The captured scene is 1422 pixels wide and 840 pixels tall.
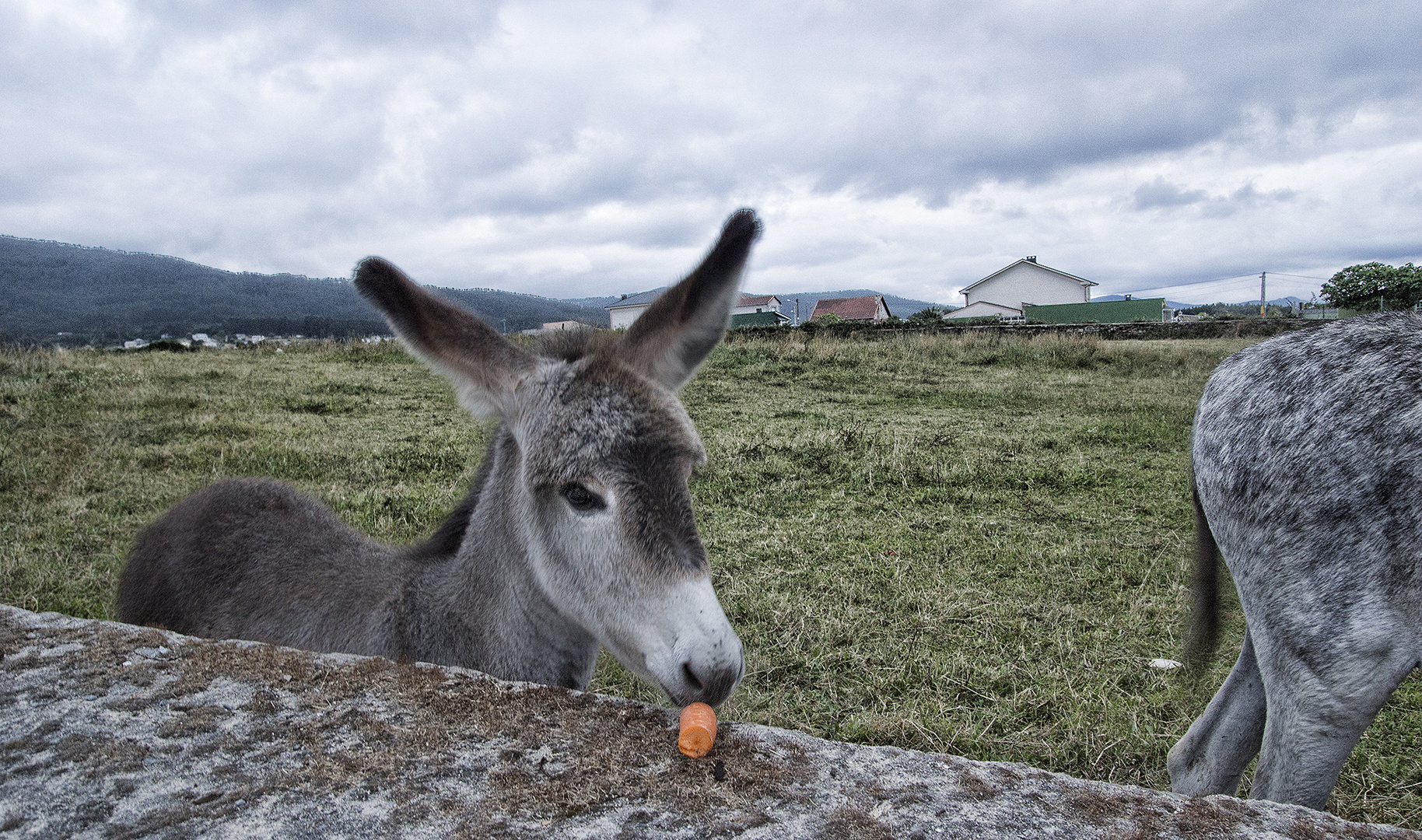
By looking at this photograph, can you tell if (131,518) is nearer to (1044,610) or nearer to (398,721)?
(398,721)

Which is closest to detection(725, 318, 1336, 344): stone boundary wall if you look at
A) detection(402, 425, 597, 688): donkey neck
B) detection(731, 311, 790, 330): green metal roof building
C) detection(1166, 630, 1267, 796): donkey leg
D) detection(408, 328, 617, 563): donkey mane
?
detection(1166, 630, 1267, 796): donkey leg

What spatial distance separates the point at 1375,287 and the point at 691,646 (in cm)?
4439

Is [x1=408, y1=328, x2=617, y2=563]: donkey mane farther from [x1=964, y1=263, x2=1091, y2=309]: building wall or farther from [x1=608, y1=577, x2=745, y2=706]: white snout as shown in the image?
[x1=964, y1=263, x2=1091, y2=309]: building wall

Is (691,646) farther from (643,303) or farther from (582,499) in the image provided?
(643,303)

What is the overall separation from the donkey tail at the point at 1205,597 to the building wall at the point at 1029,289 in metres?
65.4

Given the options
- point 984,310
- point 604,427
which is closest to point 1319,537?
point 604,427

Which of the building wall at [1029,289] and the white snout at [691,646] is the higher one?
the building wall at [1029,289]

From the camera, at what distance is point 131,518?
20.0 feet

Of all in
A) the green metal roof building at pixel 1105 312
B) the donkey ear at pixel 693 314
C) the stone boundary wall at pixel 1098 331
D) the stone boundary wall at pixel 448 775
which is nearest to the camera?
the stone boundary wall at pixel 448 775

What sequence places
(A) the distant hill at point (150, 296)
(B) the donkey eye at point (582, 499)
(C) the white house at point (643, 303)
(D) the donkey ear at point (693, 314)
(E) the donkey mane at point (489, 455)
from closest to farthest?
(B) the donkey eye at point (582, 499)
(D) the donkey ear at point (693, 314)
(E) the donkey mane at point (489, 455)
(C) the white house at point (643, 303)
(A) the distant hill at point (150, 296)

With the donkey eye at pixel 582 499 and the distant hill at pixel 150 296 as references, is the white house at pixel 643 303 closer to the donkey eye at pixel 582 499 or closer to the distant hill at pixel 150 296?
the distant hill at pixel 150 296

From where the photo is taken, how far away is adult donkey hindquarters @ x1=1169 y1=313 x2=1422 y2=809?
227cm

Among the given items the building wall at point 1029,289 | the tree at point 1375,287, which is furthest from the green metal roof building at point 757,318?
the tree at point 1375,287

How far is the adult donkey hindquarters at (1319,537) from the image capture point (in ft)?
7.43
